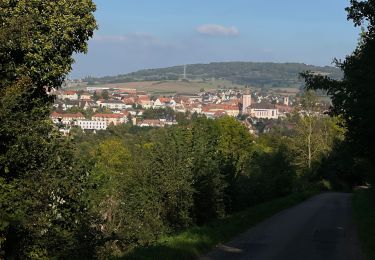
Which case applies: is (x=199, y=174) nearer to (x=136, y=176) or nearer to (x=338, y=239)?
(x=136, y=176)

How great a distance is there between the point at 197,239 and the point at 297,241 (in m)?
3.75

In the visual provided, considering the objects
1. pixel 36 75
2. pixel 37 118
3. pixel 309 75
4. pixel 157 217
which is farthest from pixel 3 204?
pixel 309 75

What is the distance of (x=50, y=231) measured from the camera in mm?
12008

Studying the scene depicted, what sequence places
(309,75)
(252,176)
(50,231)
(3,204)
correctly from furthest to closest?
(252,176) → (309,75) → (50,231) → (3,204)

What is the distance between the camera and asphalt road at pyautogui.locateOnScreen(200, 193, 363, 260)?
13891 millimetres

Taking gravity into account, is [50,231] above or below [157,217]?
above

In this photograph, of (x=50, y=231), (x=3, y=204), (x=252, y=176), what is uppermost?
(x=3, y=204)

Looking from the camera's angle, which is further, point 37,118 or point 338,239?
point 338,239

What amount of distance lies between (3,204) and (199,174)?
41.6 ft

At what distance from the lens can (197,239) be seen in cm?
1464

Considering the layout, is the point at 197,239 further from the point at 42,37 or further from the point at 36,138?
the point at 42,37

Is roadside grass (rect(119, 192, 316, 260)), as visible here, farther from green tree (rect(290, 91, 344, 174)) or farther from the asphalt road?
green tree (rect(290, 91, 344, 174))

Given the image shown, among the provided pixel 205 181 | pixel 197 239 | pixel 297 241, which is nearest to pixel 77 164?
pixel 197 239

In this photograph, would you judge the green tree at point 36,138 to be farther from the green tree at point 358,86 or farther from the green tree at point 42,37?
the green tree at point 358,86
